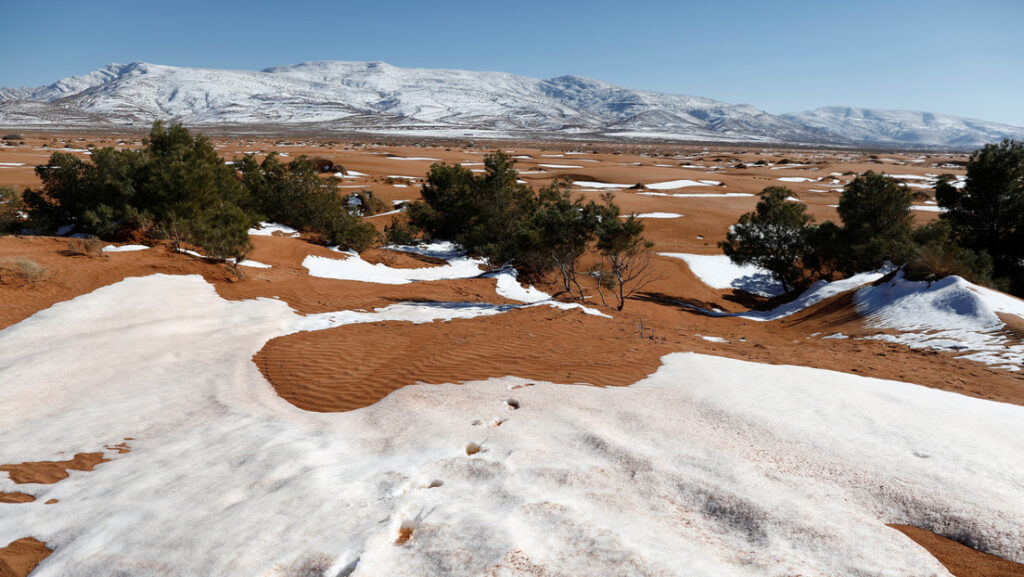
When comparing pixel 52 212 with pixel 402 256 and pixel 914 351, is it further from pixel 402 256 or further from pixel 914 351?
pixel 914 351

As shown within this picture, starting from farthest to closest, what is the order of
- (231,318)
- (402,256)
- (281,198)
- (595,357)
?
(281,198) → (402,256) → (231,318) → (595,357)

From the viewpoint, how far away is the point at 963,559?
359 cm

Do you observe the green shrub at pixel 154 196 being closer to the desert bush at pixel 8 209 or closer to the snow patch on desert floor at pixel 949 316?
the desert bush at pixel 8 209

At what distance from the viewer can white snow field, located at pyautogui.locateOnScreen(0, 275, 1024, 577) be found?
3.65 m

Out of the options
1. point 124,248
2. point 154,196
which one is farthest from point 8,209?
point 124,248

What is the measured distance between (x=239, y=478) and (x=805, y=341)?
12792 millimetres

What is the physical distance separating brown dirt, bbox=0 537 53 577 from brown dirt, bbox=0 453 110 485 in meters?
1.28

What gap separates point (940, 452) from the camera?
507 cm

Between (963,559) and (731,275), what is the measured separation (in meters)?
22.1

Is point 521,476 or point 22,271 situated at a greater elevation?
point 22,271

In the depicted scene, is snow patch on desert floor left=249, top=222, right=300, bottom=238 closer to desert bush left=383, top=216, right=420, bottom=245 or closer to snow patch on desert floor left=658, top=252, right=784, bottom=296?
desert bush left=383, top=216, right=420, bottom=245

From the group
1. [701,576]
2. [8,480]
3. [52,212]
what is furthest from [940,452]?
[52,212]

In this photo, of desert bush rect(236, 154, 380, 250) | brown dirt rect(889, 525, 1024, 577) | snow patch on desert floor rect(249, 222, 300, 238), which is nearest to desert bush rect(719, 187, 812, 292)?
desert bush rect(236, 154, 380, 250)

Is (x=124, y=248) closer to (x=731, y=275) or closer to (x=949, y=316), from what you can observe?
(x=949, y=316)
